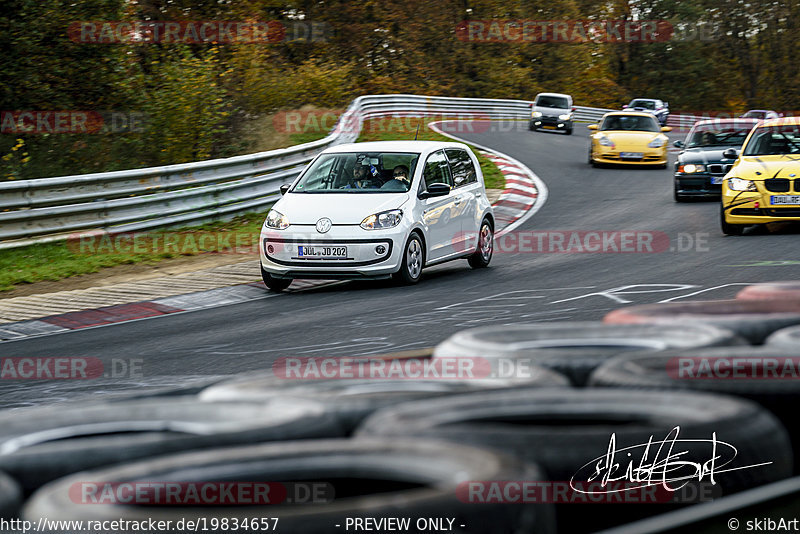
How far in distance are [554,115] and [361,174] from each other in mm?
28402

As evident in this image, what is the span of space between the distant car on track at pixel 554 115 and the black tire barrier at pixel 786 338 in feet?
123

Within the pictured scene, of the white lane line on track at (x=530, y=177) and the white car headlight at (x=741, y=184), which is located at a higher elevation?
the white car headlight at (x=741, y=184)

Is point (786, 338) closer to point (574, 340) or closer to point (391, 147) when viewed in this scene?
point (574, 340)

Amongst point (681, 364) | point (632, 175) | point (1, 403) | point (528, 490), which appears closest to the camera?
point (528, 490)

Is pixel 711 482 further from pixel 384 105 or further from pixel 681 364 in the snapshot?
pixel 384 105

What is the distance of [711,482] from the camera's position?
8.15 feet

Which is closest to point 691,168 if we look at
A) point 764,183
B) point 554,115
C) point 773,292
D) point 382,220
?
point 764,183

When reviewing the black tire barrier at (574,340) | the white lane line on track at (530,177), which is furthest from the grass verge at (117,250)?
the black tire barrier at (574,340)

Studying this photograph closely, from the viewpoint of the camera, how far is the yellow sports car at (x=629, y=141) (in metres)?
26.8

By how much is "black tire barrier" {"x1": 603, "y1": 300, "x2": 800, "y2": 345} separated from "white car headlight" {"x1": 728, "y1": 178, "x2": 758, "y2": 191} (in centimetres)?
1134

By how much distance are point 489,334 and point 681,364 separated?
81 centimetres

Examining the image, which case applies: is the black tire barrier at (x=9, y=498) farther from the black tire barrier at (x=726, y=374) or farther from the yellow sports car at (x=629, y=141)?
the yellow sports car at (x=629, y=141)

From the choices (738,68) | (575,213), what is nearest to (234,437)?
(575,213)

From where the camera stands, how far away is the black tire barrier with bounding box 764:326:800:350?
3234 millimetres
